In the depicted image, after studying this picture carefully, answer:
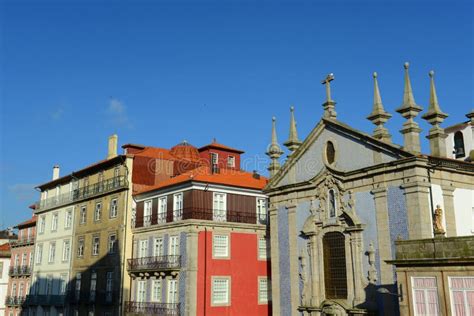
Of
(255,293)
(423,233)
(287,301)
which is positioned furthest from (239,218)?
(423,233)

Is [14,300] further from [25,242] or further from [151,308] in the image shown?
[151,308]

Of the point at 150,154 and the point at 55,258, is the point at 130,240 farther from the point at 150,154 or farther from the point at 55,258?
the point at 55,258

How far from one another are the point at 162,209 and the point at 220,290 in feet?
22.9

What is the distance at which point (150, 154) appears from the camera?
40.9 meters

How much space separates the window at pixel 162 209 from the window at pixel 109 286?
625cm

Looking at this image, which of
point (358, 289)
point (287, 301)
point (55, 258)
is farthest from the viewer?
point (55, 258)

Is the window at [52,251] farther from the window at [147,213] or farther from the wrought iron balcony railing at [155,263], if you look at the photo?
the window at [147,213]

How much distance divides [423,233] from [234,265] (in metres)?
14.8

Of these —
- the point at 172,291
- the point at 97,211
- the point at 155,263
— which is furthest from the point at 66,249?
the point at 172,291

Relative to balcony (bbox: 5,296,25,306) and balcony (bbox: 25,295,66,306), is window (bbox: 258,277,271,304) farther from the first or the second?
balcony (bbox: 5,296,25,306)

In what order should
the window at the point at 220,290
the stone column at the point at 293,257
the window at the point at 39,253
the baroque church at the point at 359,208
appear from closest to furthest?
1. the baroque church at the point at 359,208
2. the stone column at the point at 293,257
3. the window at the point at 220,290
4. the window at the point at 39,253

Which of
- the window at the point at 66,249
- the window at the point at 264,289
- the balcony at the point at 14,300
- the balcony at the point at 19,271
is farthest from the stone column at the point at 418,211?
the balcony at the point at 14,300

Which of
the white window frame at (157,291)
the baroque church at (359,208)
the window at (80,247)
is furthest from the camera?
the window at (80,247)

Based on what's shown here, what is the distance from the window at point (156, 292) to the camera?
3381 cm
